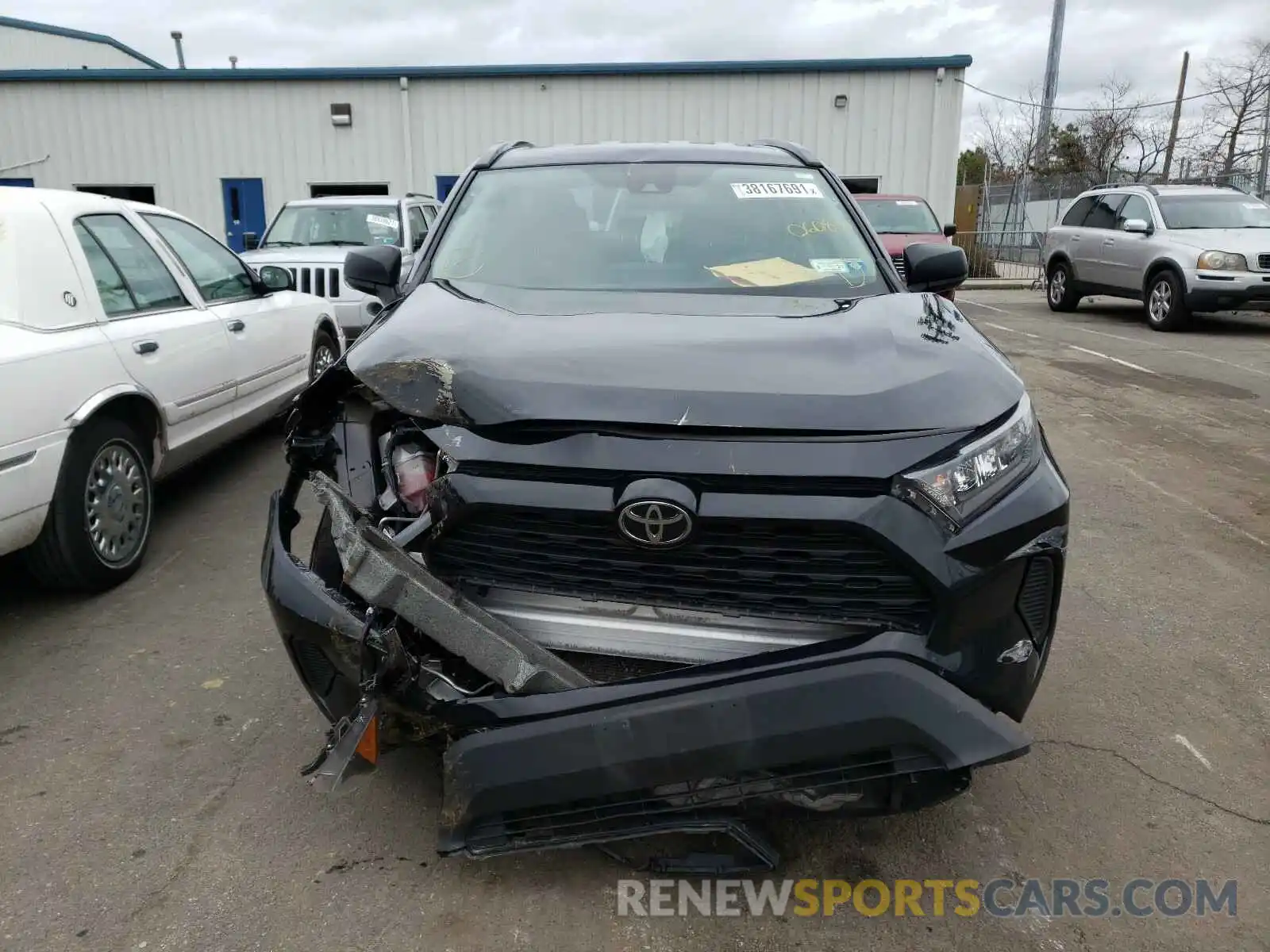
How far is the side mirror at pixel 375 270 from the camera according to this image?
12.3ft

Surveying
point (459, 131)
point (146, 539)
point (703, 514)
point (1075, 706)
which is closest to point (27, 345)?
point (146, 539)

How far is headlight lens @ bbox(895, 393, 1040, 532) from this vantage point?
6.70ft

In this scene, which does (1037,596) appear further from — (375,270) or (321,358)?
(321,358)

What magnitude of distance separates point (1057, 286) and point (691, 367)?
14.3 meters

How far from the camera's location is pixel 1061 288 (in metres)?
14.7

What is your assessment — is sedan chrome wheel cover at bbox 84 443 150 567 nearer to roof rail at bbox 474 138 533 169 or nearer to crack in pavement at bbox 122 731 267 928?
crack in pavement at bbox 122 731 267 928

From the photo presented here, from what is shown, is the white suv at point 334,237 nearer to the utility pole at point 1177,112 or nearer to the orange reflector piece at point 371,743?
the orange reflector piece at point 371,743

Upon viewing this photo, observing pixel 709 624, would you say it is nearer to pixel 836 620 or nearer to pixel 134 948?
pixel 836 620

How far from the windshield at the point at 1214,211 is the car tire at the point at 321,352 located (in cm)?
1088

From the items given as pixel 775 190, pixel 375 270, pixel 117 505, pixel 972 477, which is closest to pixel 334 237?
pixel 117 505

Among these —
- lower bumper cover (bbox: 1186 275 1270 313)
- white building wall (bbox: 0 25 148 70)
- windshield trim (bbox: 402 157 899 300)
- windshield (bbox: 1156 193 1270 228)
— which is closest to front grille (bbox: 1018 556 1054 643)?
windshield trim (bbox: 402 157 899 300)

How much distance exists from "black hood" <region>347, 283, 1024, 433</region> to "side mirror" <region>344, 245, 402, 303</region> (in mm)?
963

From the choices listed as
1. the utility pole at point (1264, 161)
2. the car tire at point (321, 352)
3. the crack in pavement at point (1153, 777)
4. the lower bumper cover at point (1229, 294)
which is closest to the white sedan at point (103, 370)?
the car tire at point (321, 352)

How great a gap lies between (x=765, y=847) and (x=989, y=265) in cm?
2222
